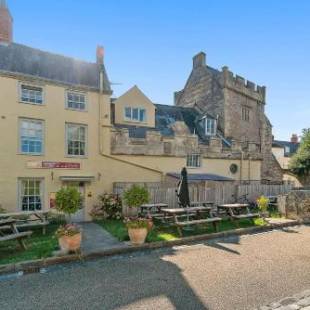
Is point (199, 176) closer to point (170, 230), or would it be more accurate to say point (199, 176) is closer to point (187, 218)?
point (187, 218)

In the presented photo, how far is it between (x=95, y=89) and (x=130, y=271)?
41.0ft

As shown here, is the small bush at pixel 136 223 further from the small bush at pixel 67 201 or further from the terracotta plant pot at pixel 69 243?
the small bush at pixel 67 201

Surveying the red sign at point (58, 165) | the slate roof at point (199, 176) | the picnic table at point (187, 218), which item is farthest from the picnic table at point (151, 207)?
the red sign at point (58, 165)

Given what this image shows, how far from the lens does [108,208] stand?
52.3 feet

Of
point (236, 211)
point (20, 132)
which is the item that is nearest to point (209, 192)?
point (236, 211)

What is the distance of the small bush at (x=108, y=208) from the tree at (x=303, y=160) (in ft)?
70.7

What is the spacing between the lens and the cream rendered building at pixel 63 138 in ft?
48.9

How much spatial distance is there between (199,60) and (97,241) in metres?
23.4

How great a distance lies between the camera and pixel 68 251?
828cm

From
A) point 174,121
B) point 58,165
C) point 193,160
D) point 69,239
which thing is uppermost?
point 174,121

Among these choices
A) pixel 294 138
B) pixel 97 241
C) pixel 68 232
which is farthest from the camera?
pixel 294 138

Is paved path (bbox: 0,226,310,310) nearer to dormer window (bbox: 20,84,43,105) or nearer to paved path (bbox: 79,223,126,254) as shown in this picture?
paved path (bbox: 79,223,126,254)

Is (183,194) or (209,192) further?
(209,192)

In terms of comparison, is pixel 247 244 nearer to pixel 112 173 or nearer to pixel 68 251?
pixel 68 251
